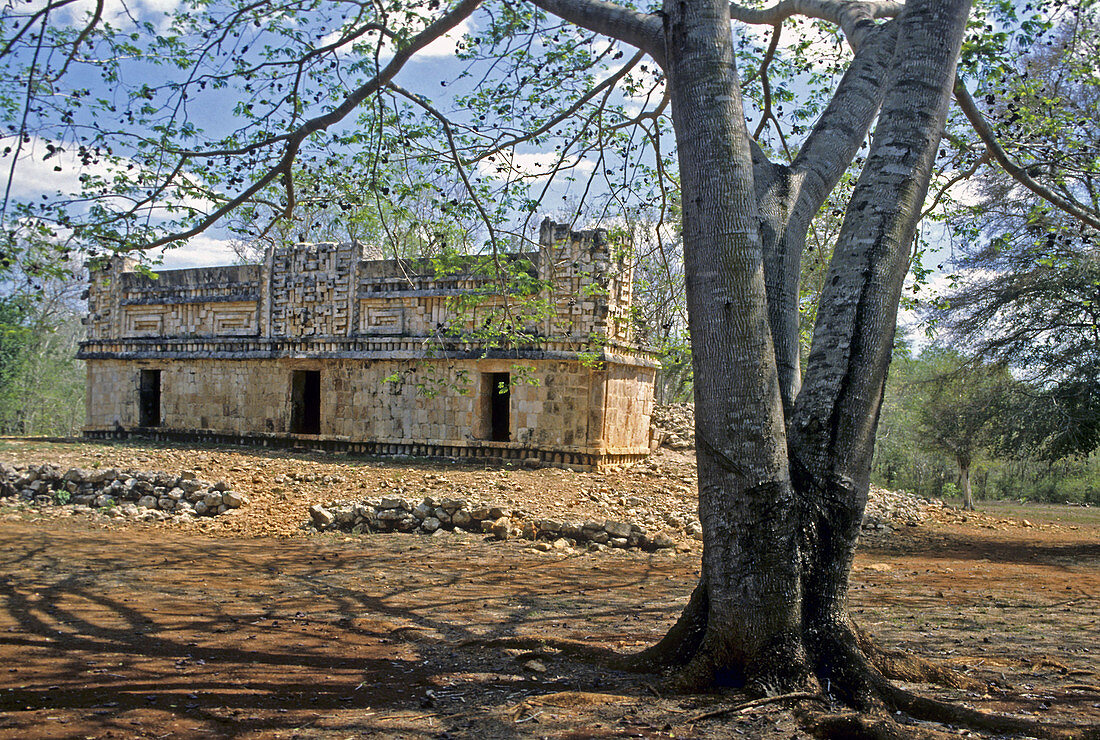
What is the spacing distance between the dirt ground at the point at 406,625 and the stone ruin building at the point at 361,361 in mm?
3200

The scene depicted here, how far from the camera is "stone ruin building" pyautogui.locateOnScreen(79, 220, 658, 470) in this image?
13.9 meters

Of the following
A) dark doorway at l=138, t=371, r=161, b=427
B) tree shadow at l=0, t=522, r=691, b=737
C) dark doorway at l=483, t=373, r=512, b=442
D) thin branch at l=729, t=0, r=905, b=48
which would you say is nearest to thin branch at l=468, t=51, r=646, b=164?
thin branch at l=729, t=0, r=905, b=48

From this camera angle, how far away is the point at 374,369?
15742 mm

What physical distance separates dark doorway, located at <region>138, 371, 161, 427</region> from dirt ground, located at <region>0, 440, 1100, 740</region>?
9033 mm

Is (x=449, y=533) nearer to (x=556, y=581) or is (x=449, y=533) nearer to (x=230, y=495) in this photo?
(x=556, y=581)

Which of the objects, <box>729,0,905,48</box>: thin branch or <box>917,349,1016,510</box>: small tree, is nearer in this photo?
<box>729,0,905,48</box>: thin branch

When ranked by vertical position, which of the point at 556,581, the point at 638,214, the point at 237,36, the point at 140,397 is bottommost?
the point at 556,581

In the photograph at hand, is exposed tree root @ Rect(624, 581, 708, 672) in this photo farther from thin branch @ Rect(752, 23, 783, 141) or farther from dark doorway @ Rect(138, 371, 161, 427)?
dark doorway @ Rect(138, 371, 161, 427)

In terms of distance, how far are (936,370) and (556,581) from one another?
816 inches

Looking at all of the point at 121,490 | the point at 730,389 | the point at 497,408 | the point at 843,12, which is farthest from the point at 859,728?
the point at 497,408

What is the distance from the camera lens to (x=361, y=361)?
624 inches

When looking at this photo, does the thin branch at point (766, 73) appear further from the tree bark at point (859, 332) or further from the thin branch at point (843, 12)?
the tree bark at point (859, 332)

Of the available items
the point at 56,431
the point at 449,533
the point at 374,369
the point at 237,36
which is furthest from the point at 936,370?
the point at 56,431

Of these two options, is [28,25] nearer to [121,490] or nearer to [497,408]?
[121,490]
